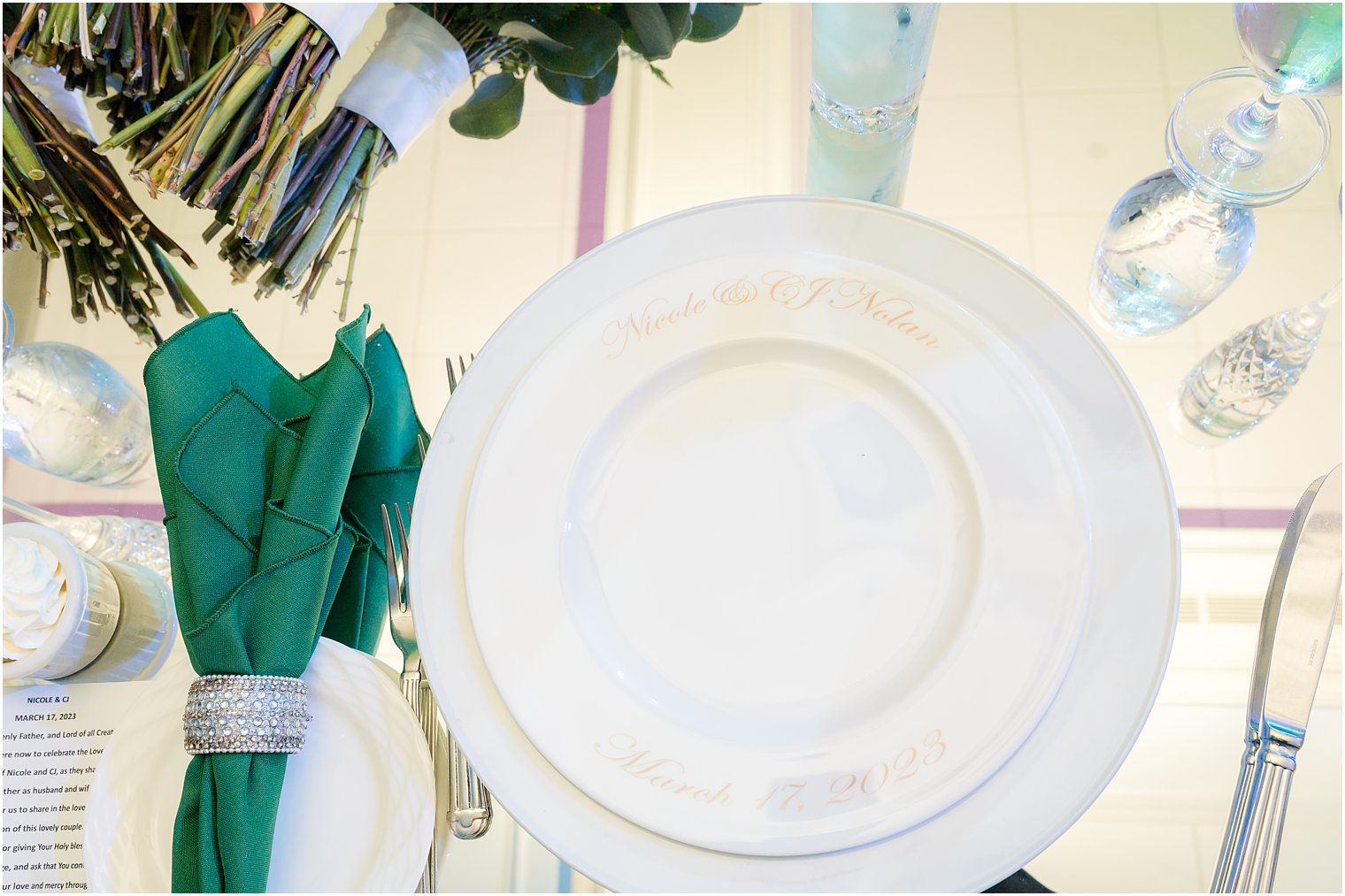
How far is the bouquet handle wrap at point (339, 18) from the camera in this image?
1.40 feet

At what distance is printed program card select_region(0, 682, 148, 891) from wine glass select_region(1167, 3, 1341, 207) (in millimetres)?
613

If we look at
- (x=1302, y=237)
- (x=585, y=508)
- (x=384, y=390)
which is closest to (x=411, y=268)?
(x=384, y=390)

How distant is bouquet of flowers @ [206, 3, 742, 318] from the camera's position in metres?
0.48

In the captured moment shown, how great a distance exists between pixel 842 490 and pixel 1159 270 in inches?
11.2

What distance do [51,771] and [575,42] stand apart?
48 cm

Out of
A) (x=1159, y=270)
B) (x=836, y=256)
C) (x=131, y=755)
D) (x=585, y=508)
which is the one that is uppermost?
(x=1159, y=270)

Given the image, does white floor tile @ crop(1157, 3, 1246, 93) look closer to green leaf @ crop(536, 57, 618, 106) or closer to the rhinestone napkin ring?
green leaf @ crop(536, 57, 618, 106)

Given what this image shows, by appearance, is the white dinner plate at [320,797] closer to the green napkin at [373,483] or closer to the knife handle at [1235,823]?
the green napkin at [373,483]

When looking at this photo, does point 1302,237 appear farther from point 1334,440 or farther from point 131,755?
point 131,755

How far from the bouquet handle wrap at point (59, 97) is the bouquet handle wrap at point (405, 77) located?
0.17m

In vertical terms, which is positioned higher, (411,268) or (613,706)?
(411,268)

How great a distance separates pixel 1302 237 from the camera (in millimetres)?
521

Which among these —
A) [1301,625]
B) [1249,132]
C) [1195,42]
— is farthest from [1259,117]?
[1301,625]

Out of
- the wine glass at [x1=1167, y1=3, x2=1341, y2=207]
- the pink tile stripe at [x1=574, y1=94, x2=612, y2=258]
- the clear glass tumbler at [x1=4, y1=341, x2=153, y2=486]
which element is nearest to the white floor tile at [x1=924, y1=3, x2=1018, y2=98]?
the wine glass at [x1=1167, y1=3, x2=1341, y2=207]
